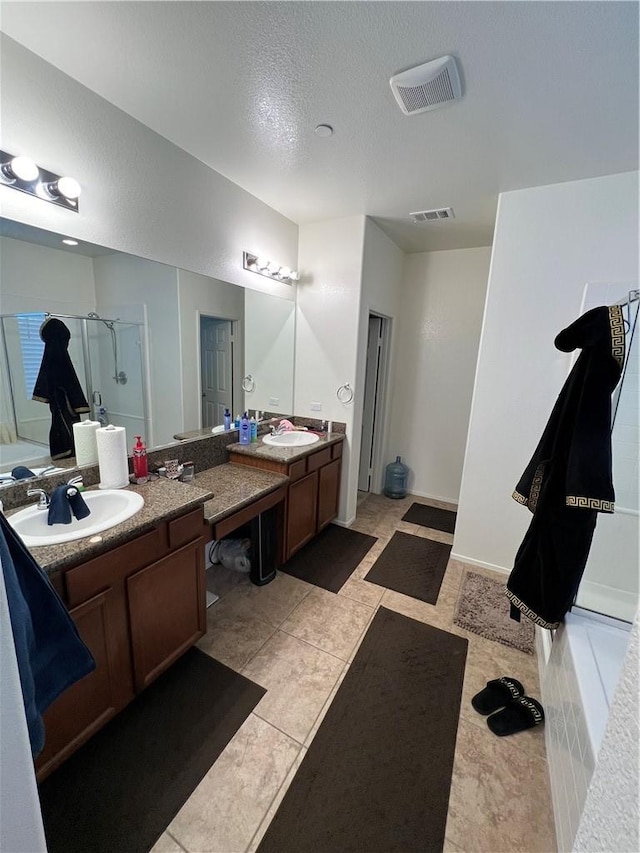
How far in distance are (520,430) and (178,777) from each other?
262cm

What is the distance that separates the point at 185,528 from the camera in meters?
1.58

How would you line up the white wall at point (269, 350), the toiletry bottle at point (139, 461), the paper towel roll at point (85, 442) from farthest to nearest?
the white wall at point (269, 350)
the toiletry bottle at point (139, 461)
the paper towel roll at point (85, 442)

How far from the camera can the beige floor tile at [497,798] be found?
1173 mm

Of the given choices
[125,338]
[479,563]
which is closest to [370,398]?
[479,563]

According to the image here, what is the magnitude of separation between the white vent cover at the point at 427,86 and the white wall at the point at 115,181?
3.99ft

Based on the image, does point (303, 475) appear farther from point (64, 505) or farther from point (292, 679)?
point (64, 505)

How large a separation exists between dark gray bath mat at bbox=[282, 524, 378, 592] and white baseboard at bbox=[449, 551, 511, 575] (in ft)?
2.19

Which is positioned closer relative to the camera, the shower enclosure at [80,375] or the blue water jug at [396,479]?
the shower enclosure at [80,375]

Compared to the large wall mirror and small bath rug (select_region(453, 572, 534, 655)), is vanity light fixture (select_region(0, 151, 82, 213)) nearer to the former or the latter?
the large wall mirror

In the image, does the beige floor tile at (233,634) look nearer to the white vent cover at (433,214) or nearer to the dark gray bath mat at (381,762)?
the dark gray bath mat at (381,762)

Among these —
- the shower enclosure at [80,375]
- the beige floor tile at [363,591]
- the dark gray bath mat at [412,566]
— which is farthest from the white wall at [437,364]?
the shower enclosure at [80,375]

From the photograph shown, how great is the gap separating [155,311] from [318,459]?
1.51 metres

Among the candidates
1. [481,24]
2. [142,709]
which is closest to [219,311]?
[481,24]

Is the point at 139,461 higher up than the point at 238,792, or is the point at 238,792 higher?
the point at 139,461
